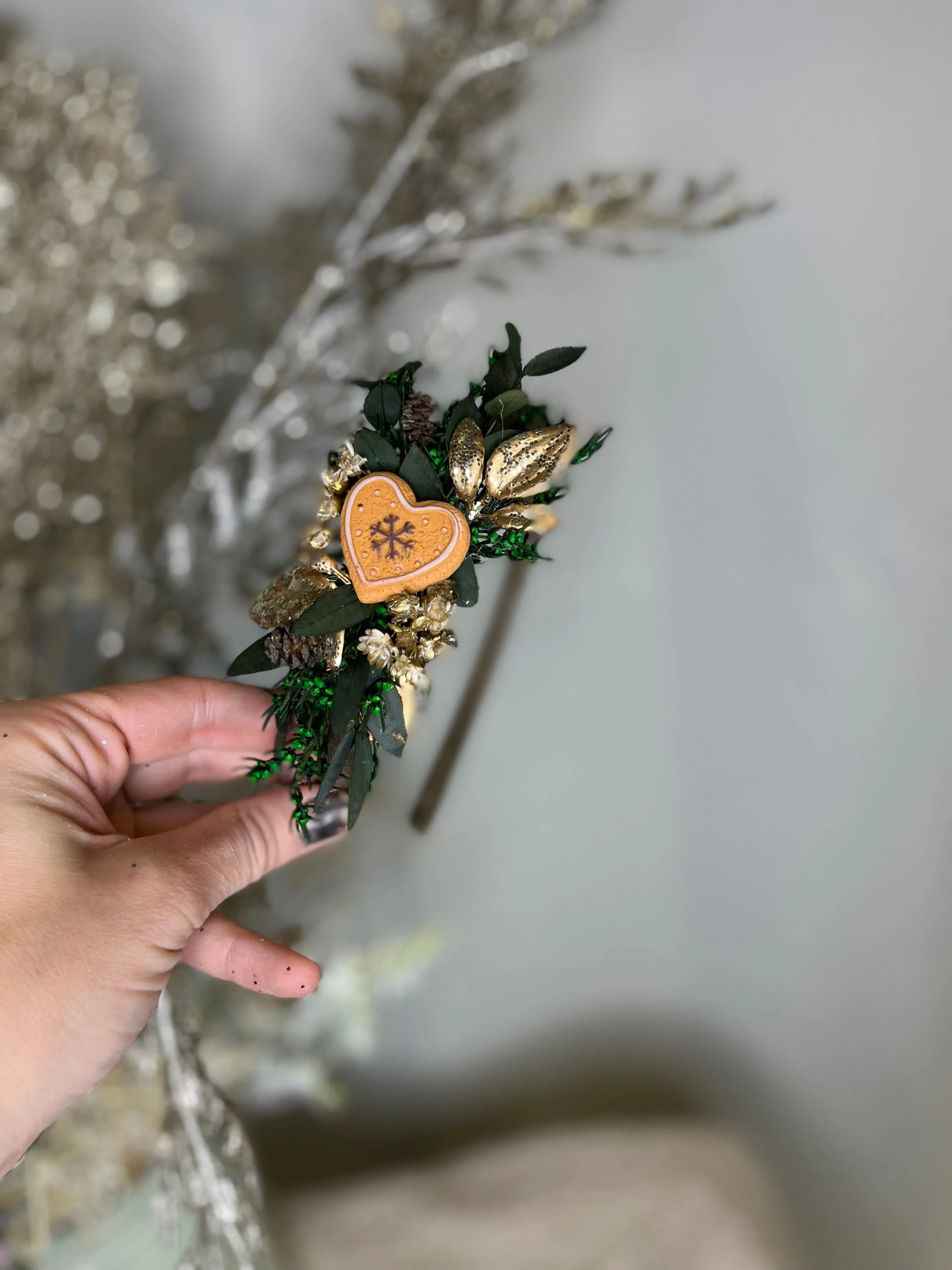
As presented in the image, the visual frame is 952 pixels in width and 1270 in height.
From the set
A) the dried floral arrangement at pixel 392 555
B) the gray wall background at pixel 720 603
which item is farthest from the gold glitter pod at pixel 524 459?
the gray wall background at pixel 720 603

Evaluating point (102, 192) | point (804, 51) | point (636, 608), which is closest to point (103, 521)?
point (102, 192)

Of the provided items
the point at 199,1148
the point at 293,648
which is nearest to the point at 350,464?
the point at 293,648

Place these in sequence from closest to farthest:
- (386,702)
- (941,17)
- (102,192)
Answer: (386,702) → (941,17) → (102,192)

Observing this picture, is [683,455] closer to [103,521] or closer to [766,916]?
[766,916]

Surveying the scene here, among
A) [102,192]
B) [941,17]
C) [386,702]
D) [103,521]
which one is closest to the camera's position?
[386,702]

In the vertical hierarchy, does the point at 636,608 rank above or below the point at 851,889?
above

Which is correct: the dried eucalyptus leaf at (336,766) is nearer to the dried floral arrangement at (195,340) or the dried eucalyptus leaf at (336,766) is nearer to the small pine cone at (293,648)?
the small pine cone at (293,648)

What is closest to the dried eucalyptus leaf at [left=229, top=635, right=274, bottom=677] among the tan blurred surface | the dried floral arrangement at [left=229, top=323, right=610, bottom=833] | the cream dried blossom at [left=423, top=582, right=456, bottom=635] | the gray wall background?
the dried floral arrangement at [left=229, top=323, right=610, bottom=833]
